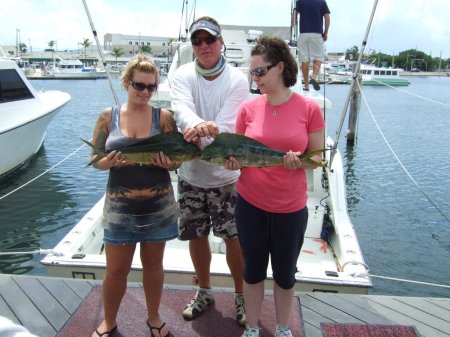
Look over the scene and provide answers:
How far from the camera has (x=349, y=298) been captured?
334cm

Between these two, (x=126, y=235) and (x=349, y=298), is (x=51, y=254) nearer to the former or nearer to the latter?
(x=126, y=235)

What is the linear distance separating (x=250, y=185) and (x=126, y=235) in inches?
32.5

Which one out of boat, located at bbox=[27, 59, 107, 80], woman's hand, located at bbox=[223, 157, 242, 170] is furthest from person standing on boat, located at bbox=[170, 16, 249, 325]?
boat, located at bbox=[27, 59, 107, 80]

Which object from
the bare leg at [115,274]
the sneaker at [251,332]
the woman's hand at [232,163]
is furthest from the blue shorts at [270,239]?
the bare leg at [115,274]

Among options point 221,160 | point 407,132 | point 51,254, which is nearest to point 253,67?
point 221,160

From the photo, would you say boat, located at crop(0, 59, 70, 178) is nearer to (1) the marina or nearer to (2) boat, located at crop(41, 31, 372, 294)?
(1) the marina

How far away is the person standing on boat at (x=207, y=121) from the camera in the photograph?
273 cm

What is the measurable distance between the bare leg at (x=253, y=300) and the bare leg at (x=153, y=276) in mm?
571

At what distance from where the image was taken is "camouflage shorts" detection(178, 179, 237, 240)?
2.93 m

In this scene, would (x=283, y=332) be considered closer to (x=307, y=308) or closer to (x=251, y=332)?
(x=251, y=332)

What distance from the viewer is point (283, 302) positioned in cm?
264

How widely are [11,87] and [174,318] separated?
33.4ft

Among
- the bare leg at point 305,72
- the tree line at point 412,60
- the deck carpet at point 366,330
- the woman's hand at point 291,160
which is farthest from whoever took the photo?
the tree line at point 412,60

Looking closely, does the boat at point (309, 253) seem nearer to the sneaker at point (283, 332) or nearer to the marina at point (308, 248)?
the marina at point (308, 248)
